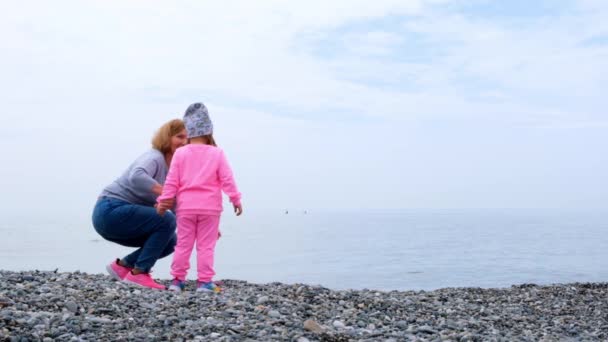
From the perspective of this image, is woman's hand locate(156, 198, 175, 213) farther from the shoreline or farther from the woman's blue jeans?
the shoreline

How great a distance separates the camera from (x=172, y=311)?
5816 mm

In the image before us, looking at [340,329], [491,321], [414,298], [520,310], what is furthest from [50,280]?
[520,310]

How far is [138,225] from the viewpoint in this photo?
7906 millimetres

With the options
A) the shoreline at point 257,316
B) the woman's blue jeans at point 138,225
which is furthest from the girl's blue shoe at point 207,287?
the woman's blue jeans at point 138,225

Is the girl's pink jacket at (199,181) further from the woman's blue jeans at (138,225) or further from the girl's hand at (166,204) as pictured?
the woman's blue jeans at (138,225)

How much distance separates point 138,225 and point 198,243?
75 centimetres

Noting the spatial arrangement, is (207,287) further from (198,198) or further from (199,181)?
(199,181)

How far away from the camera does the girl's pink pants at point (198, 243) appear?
7625mm

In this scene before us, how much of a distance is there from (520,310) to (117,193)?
192 inches

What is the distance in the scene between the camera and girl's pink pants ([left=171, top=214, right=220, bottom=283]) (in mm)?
7625

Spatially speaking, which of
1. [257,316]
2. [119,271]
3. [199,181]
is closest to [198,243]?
[199,181]

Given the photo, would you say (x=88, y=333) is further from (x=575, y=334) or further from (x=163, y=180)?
(x=575, y=334)

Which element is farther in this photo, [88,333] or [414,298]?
[414,298]

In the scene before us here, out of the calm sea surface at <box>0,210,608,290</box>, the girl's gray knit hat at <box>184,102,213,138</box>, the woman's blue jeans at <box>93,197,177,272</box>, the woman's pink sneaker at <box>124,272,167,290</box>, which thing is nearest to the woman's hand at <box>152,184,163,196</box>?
the woman's blue jeans at <box>93,197,177,272</box>
